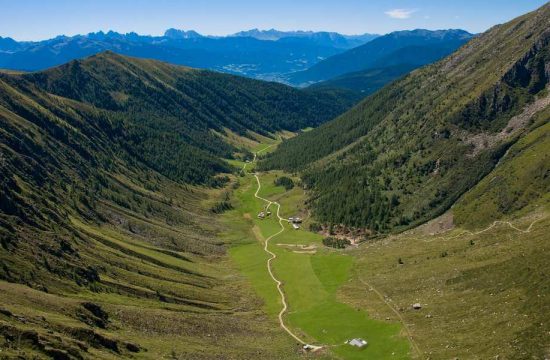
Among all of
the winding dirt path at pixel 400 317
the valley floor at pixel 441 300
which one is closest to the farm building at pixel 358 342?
the valley floor at pixel 441 300

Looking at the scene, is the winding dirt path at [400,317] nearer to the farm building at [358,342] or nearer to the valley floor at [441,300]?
the valley floor at [441,300]

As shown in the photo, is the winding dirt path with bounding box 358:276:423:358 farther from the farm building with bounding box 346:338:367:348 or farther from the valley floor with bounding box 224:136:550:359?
the farm building with bounding box 346:338:367:348

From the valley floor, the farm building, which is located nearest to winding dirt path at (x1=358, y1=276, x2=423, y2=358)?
the valley floor

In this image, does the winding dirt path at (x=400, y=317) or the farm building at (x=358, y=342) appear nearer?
the winding dirt path at (x=400, y=317)

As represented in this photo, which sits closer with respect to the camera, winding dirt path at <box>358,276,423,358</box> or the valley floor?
the valley floor

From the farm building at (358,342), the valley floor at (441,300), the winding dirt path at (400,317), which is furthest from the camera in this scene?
the farm building at (358,342)

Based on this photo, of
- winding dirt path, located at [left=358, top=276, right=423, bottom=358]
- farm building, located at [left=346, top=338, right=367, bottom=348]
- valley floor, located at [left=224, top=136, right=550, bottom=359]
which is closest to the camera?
valley floor, located at [left=224, top=136, right=550, bottom=359]

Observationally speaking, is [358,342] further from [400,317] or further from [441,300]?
[441,300]

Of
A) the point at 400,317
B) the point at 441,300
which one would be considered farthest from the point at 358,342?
the point at 441,300

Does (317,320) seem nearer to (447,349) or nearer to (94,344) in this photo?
(447,349)

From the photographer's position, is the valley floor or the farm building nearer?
the valley floor

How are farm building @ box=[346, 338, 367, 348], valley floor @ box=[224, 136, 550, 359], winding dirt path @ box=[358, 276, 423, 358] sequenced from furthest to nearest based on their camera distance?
1. farm building @ box=[346, 338, 367, 348]
2. winding dirt path @ box=[358, 276, 423, 358]
3. valley floor @ box=[224, 136, 550, 359]
